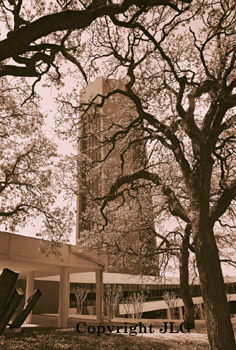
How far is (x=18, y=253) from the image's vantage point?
53.5 feet

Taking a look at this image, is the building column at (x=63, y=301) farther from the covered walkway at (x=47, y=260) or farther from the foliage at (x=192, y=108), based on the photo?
the foliage at (x=192, y=108)

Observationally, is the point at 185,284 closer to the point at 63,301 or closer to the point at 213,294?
the point at 213,294

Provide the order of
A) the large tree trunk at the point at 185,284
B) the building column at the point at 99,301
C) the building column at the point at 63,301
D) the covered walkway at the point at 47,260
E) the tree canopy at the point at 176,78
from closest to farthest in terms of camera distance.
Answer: the tree canopy at the point at 176,78
the large tree trunk at the point at 185,284
the covered walkway at the point at 47,260
the building column at the point at 63,301
the building column at the point at 99,301

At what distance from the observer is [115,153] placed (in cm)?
1330

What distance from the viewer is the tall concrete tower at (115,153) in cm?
1174

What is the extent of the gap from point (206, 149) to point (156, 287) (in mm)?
42015

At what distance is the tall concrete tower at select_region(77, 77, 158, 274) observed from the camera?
1174cm

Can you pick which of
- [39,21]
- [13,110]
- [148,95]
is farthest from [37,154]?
[39,21]

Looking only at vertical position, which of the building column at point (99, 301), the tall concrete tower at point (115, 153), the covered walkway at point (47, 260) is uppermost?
the tall concrete tower at point (115, 153)

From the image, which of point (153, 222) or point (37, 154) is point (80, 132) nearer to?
point (37, 154)

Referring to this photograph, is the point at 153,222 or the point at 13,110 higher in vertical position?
the point at 13,110

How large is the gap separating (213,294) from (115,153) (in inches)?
298

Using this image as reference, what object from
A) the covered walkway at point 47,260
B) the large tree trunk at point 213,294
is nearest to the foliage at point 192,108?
the large tree trunk at point 213,294

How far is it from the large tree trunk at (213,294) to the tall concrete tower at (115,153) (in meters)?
4.70
